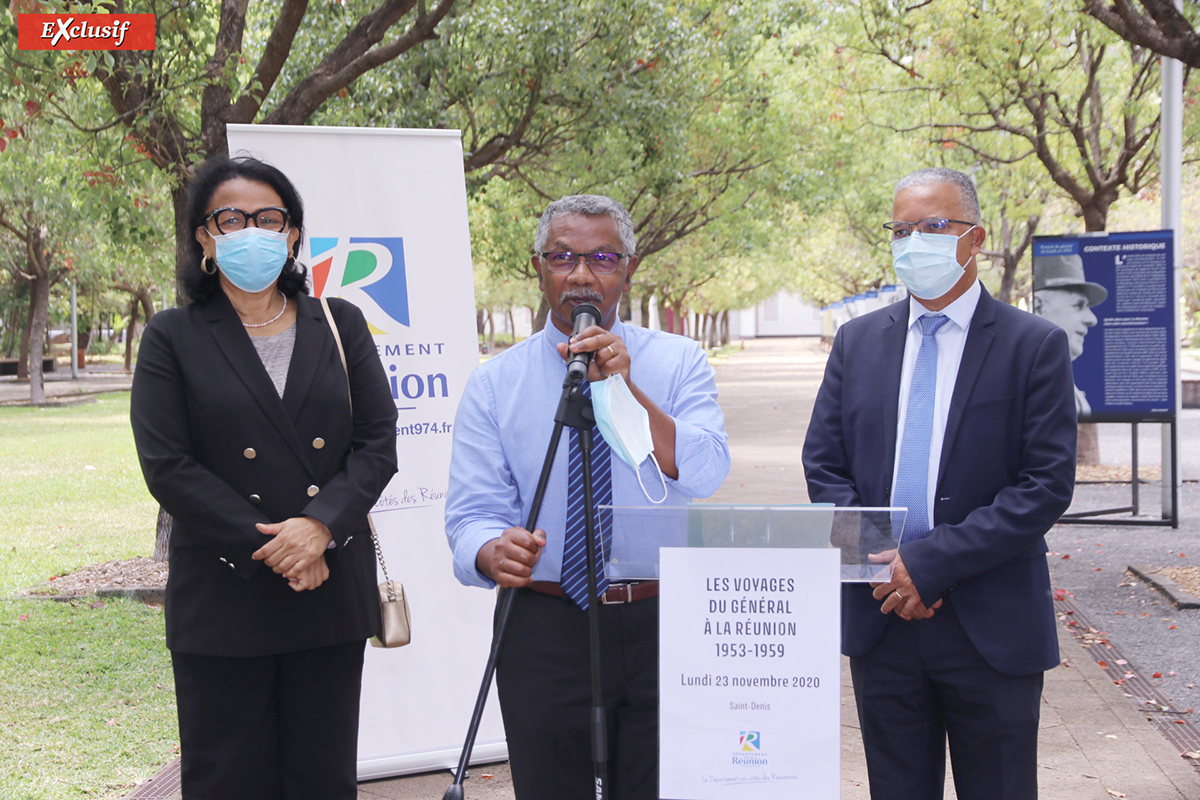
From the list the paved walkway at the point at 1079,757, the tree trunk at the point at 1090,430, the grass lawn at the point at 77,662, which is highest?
A: the tree trunk at the point at 1090,430

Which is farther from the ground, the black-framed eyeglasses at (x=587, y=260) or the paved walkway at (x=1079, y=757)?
the black-framed eyeglasses at (x=587, y=260)

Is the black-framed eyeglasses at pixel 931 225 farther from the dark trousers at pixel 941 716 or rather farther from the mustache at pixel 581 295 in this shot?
the dark trousers at pixel 941 716

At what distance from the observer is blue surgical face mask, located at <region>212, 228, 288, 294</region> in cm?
286

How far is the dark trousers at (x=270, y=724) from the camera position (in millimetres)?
2729

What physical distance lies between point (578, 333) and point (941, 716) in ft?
4.69

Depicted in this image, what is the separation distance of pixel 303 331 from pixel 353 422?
29 centimetres

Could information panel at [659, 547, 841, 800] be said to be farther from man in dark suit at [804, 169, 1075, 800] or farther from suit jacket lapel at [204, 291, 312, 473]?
suit jacket lapel at [204, 291, 312, 473]

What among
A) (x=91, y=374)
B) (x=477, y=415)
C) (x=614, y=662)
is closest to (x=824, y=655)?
(x=614, y=662)

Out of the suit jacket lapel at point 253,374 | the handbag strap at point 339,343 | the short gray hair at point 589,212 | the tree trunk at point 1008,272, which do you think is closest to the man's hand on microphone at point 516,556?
the short gray hair at point 589,212

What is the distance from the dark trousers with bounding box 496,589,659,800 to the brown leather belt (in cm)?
1

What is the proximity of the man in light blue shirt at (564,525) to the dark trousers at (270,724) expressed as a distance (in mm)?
665

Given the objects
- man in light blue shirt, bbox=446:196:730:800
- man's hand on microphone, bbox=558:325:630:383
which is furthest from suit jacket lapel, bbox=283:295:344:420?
man's hand on microphone, bbox=558:325:630:383

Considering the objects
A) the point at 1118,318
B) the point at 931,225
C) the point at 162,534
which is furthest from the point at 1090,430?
the point at 931,225

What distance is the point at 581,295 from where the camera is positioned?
2.36 metres
